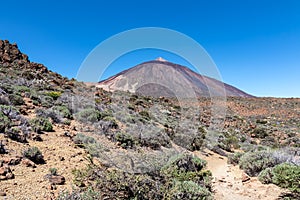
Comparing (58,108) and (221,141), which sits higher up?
(58,108)

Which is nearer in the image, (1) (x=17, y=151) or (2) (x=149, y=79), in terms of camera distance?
(1) (x=17, y=151)

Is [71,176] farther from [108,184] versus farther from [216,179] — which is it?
[216,179]

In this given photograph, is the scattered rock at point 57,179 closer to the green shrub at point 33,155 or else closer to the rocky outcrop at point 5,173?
the rocky outcrop at point 5,173

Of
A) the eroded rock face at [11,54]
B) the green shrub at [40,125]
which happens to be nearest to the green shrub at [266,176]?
the green shrub at [40,125]

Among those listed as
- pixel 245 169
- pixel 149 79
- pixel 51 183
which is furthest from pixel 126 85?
pixel 51 183

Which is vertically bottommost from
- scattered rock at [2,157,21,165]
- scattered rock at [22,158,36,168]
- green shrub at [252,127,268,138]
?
green shrub at [252,127,268,138]

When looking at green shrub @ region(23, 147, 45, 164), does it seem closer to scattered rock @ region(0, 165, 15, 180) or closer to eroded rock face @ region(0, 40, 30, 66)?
scattered rock @ region(0, 165, 15, 180)

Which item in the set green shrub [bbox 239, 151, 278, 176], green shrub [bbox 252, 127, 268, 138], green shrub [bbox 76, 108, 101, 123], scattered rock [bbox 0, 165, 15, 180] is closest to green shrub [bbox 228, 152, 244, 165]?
green shrub [bbox 239, 151, 278, 176]
